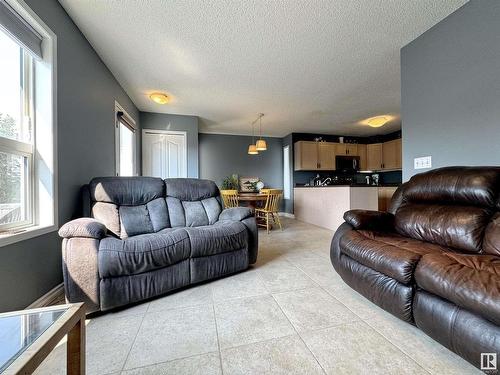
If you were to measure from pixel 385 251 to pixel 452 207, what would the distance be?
0.76m

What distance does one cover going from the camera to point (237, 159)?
6.00 meters

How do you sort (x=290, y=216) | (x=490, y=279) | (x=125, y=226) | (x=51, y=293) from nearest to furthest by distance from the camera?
1. (x=490, y=279)
2. (x=51, y=293)
3. (x=125, y=226)
4. (x=290, y=216)

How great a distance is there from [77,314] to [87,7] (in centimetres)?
236

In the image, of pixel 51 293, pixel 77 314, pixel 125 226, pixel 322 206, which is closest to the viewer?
pixel 77 314

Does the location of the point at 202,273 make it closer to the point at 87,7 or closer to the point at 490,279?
the point at 490,279

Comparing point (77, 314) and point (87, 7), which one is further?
point (87, 7)

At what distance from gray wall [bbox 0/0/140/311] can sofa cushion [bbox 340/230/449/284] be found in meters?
2.29

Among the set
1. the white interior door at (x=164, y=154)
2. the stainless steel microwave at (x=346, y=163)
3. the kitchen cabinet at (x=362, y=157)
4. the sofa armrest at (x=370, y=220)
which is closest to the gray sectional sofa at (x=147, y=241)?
the sofa armrest at (x=370, y=220)

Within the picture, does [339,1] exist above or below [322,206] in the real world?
above

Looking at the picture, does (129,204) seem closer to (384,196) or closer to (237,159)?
(237,159)

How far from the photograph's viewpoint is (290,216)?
239 inches

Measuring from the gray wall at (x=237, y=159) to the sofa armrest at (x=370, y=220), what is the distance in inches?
168

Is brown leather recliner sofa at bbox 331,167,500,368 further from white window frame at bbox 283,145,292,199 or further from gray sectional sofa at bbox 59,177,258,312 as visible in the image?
white window frame at bbox 283,145,292,199

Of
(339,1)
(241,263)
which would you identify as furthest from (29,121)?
(339,1)
